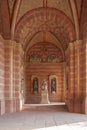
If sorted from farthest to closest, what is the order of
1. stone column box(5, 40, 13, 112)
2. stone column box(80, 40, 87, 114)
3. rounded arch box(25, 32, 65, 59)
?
rounded arch box(25, 32, 65, 59)
stone column box(5, 40, 13, 112)
stone column box(80, 40, 87, 114)

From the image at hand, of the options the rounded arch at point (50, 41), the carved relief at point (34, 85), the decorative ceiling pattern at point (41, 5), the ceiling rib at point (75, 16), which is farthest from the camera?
the carved relief at point (34, 85)

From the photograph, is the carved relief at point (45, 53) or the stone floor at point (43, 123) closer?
the stone floor at point (43, 123)

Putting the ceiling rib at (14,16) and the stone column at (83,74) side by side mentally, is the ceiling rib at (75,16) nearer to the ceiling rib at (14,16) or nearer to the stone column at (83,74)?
the stone column at (83,74)

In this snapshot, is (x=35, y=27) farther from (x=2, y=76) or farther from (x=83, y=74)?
(x=83, y=74)

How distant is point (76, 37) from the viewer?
1427 centimetres

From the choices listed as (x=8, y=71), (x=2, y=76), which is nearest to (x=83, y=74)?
(x=8, y=71)

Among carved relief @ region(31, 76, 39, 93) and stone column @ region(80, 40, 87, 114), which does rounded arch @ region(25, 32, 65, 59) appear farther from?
stone column @ region(80, 40, 87, 114)

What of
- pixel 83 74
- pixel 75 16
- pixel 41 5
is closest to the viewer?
pixel 83 74

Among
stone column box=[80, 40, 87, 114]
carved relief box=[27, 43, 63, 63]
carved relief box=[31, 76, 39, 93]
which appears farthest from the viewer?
carved relief box=[27, 43, 63, 63]

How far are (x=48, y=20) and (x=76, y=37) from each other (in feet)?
8.43

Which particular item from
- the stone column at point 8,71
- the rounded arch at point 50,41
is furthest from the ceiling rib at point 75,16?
the rounded arch at point 50,41

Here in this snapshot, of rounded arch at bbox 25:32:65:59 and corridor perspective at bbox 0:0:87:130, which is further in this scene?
rounded arch at bbox 25:32:65:59

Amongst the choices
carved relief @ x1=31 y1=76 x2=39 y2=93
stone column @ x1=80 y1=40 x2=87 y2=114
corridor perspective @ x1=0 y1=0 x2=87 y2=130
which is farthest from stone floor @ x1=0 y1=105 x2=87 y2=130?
carved relief @ x1=31 y1=76 x2=39 y2=93

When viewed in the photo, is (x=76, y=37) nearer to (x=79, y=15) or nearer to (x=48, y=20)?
(x=79, y=15)
